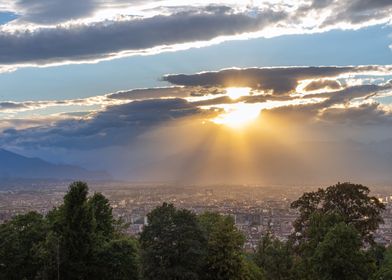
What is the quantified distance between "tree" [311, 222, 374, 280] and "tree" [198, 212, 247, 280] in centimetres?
A: 619

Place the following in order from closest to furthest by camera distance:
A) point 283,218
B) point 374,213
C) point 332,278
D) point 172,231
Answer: point 332,278, point 172,231, point 374,213, point 283,218

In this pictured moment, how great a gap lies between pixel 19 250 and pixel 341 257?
74.5ft

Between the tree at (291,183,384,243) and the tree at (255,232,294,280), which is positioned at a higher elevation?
the tree at (291,183,384,243)

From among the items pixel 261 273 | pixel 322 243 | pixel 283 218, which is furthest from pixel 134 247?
pixel 283 218

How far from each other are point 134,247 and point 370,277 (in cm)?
1655

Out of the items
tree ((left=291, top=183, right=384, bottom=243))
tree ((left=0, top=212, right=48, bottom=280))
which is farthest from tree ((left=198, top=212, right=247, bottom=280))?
tree ((left=0, top=212, right=48, bottom=280))

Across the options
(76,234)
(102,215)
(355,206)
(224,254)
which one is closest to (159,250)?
(224,254)

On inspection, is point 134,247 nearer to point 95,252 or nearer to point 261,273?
point 95,252

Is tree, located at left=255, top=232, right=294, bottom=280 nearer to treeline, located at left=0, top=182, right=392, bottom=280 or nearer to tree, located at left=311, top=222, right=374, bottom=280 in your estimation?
treeline, located at left=0, top=182, right=392, bottom=280

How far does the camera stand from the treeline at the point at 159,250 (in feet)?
123

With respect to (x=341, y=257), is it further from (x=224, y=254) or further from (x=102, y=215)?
(x=102, y=215)

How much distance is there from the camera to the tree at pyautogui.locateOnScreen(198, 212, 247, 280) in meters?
41.2

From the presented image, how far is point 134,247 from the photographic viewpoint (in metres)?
41.8

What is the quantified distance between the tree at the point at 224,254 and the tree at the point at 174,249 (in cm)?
112
